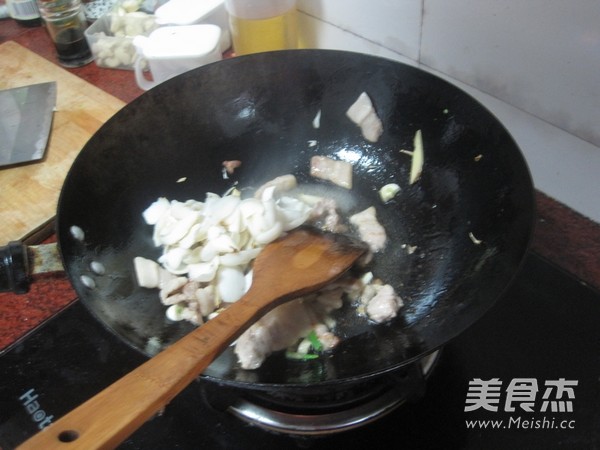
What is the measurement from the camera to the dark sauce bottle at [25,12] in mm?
1445

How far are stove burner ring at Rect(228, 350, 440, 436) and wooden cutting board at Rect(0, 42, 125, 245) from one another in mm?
545

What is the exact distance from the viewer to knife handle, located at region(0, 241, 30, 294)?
2.88 feet

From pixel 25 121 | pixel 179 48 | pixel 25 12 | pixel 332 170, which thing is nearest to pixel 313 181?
pixel 332 170

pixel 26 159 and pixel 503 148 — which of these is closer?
pixel 503 148

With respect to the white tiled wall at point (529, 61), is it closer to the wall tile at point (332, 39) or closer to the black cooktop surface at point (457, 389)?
the wall tile at point (332, 39)

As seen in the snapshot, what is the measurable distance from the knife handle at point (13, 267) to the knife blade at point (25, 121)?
0.91 ft

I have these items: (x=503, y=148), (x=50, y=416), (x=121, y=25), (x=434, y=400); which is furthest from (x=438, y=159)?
(x=121, y=25)

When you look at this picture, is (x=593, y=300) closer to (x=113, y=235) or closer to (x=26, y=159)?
(x=113, y=235)

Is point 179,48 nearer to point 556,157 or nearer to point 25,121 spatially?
point 25,121

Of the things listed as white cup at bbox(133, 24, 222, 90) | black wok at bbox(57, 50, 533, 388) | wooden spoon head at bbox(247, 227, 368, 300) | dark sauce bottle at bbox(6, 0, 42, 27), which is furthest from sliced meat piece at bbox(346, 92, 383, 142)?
→ dark sauce bottle at bbox(6, 0, 42, 27)

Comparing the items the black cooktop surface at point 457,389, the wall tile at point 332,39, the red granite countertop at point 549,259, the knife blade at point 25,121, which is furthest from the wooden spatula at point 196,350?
the knife blade at point 25,121

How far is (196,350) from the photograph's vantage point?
57 cm

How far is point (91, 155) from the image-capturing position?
87cm

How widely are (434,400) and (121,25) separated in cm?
113
